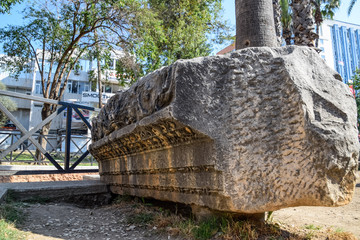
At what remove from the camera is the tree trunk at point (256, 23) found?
4.45 metres

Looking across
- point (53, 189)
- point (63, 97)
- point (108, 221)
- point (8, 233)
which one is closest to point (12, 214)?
point (8, 233)

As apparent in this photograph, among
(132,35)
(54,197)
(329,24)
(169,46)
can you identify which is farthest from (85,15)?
(329,24)

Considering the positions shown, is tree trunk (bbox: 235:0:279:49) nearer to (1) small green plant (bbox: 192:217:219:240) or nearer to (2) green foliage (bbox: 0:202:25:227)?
(1) small green plant (bbox: 192:217:219:240)

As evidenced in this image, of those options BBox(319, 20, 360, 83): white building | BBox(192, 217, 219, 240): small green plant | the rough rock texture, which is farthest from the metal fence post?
BBox(319, 20, 360, 83): white building

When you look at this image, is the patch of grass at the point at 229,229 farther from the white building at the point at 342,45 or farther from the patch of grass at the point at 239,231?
the white building at the point at 342,45

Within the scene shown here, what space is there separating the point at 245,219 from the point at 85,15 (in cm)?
959

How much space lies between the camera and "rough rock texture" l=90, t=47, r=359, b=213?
2.27 metres

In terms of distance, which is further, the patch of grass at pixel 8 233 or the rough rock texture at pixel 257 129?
the patch of grass at pixel 8 233

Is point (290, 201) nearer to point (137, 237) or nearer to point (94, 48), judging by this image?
point (137, 237)

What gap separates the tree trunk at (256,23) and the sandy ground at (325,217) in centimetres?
240

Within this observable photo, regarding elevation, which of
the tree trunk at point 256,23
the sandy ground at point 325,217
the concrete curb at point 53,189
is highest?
the tree trunk at point 256,23

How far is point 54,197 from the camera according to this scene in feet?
14.4

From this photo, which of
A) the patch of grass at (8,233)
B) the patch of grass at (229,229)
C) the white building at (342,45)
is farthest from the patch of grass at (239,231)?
the white building at (342,45)

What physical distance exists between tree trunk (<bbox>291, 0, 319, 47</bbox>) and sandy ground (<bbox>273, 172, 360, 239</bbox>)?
5.24 meters
